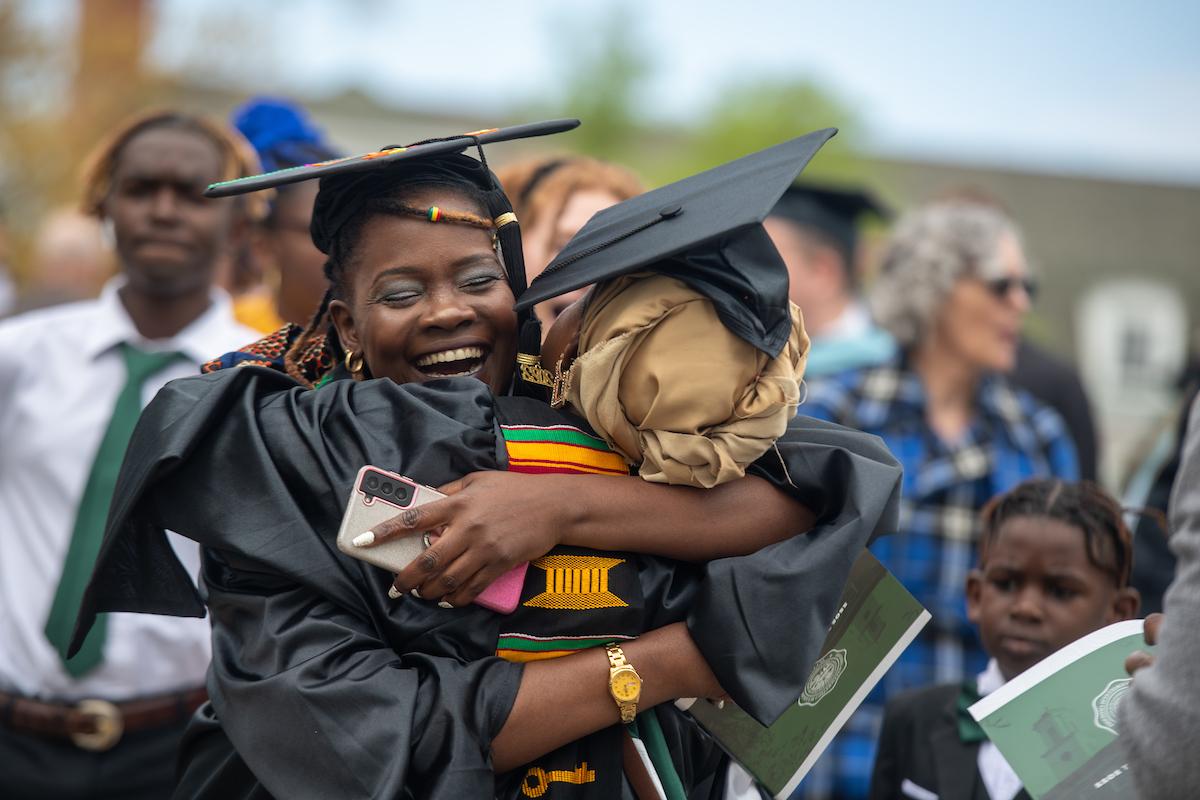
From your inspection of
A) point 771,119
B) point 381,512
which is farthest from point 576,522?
point 771,119

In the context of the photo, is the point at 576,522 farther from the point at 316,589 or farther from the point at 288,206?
the point at 288,206

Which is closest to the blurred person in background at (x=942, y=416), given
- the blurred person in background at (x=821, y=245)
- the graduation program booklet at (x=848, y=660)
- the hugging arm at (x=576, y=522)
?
the blurred person in background at (x=821, y=245)

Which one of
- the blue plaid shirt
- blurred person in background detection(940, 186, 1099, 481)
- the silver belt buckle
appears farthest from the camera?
blurred person in background detection(940, 186, 1099, 481)

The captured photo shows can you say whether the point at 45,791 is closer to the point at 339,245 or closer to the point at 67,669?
the point at 67,669

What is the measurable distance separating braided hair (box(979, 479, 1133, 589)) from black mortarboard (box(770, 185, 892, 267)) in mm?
3382

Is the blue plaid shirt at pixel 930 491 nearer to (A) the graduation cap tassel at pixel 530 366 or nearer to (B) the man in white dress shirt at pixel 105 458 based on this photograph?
(B) the man in white dress shirt at pixel 105 458

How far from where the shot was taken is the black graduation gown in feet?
7.41

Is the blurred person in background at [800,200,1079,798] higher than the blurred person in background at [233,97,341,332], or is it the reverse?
the blurred person in background at [233,97,341,332]

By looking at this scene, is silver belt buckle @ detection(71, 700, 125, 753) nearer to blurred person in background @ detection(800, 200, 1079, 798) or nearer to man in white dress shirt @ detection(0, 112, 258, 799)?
man in white dress shirt @ detection(0, 112, 258, 799)

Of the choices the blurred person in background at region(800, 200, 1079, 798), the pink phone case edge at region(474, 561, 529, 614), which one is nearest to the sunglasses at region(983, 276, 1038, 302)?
the blurred person in background at region(800, 200, 1079, 798)

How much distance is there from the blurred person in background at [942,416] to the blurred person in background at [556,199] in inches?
55.7

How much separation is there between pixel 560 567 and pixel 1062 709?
1036 millimetres

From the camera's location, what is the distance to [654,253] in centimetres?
230

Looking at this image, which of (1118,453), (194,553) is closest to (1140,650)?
(194,553)
